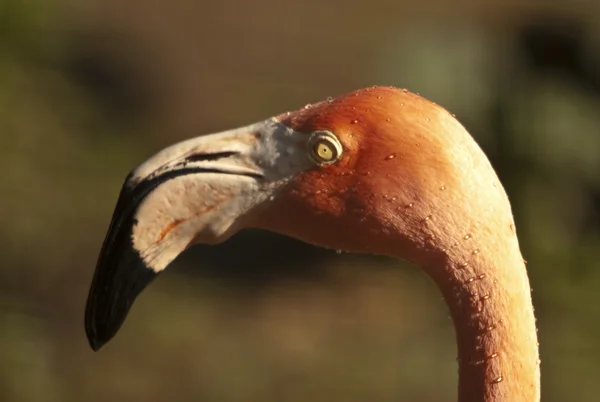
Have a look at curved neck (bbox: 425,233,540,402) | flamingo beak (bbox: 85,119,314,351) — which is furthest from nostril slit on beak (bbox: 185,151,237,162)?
curved neck (bbox: 425,233,540,402)

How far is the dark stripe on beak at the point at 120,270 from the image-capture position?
1631mm

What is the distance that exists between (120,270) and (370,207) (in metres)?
0.48

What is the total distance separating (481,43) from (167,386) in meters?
3.47

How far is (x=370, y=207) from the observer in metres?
1.63

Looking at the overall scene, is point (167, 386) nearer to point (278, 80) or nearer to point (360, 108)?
point (278, 80)

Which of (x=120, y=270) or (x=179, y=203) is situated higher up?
(x=179, y=203)

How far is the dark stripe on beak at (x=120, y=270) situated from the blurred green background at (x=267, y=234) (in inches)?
138

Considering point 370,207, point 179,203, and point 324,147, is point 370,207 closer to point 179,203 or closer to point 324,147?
point 324,147

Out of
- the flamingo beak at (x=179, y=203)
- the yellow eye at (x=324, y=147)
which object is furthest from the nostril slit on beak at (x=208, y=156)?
the yellow eye at (x=324, y=147)

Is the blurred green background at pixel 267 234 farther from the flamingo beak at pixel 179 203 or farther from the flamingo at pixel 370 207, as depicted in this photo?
the flamingo beak at pixel 179 203

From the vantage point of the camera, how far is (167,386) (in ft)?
17.1

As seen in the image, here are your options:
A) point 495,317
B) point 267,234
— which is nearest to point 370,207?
point 495,317

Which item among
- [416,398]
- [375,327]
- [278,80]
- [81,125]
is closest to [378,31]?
[278,80]

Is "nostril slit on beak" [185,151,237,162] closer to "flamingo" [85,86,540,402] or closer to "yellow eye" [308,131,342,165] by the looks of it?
"flamingo" [85,86,540,402]
